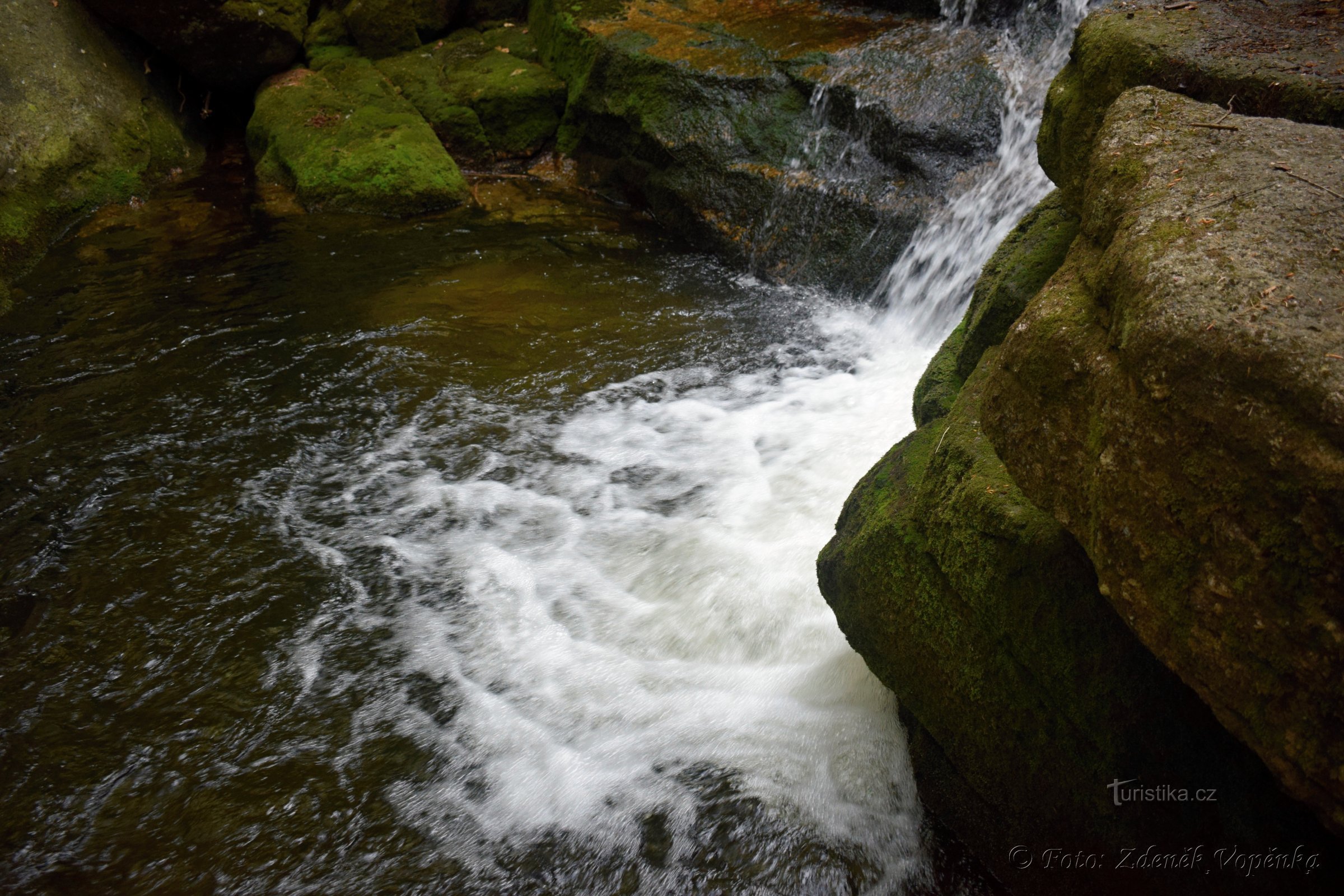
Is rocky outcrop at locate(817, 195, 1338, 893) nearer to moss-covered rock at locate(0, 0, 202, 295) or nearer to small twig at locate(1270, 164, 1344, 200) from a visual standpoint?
small twig at locate(1270, 164, 1344, 200)

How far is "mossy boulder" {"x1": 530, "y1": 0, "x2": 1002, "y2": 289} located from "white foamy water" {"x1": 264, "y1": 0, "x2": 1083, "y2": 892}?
2.06 meters

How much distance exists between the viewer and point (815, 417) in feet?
17.8

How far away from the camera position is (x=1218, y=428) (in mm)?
1396

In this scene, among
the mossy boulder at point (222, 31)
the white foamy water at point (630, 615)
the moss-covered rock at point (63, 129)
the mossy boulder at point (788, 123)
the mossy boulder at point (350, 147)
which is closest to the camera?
the white foamy water at point (630, 615)

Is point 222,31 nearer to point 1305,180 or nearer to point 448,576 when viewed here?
point 448,576

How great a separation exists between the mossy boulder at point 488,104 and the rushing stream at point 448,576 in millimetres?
3263

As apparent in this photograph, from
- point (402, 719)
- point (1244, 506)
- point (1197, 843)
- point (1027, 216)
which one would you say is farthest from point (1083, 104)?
point (402, 719)

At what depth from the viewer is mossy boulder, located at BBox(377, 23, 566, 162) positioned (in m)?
9.76

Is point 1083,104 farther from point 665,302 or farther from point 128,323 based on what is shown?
point 128,323

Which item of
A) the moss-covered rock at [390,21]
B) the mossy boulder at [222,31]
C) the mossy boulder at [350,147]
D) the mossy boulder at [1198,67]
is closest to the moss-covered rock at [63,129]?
the mossy boulder at [222,31]

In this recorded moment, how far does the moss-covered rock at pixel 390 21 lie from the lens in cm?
1027

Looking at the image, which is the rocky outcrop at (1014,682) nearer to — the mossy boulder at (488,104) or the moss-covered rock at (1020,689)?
the moss-covered rock at (1020,689)

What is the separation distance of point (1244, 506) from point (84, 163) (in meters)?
10.3

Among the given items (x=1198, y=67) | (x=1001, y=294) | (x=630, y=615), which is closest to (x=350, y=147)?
(x=630, y=615)
